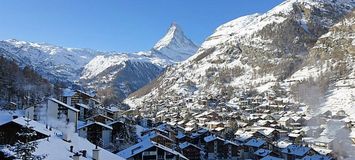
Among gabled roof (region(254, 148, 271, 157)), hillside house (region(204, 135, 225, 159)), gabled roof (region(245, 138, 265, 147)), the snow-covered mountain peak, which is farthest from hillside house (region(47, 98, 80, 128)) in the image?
the snow-covered mountain peak

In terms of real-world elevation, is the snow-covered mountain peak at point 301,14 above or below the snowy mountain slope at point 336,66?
above

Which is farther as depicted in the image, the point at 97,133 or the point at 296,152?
the point at 296,152

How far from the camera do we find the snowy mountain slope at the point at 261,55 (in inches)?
5218

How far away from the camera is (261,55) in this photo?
5719 inches

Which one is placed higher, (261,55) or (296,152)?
(261,55)

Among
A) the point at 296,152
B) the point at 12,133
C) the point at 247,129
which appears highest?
the point at 12,133

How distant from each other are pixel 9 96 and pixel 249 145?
31.0 metres

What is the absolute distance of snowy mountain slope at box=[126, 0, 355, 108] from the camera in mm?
132538

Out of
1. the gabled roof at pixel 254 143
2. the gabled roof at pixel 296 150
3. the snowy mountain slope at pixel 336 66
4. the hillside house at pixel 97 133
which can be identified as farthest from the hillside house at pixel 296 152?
the hillside house at pixel 97 133

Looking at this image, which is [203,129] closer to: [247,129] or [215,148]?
[215,148]

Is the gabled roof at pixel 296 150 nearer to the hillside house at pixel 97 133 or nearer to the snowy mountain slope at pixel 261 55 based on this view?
the hillside house at pixel 97 133

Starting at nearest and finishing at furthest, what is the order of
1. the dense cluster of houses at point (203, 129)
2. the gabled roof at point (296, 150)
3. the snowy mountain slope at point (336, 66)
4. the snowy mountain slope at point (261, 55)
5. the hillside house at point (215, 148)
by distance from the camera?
1. the dense cluster of houses at point (203, 129)
2. the gabled roof at point (296, 150)
3. the hillside house at point (215, 148)
4. the snowy mountain slope at point (336, 66)
5. the snowy mountain slope at point (261, 55)

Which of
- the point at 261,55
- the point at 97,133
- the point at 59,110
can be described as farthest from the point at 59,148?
the point at 261,55

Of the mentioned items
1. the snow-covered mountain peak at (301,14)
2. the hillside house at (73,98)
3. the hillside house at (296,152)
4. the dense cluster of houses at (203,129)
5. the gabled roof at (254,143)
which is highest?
the snow-covered mountain peak at (301,14)
